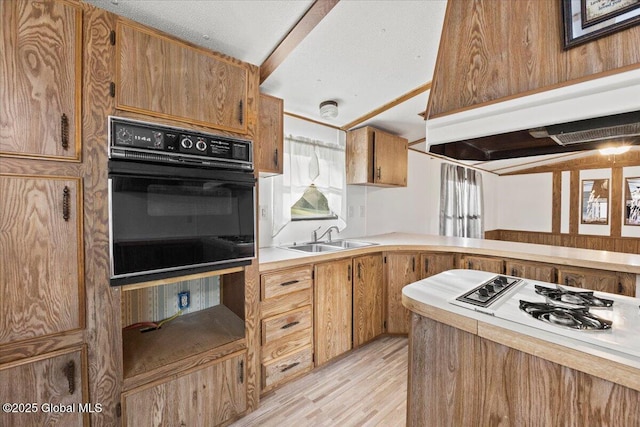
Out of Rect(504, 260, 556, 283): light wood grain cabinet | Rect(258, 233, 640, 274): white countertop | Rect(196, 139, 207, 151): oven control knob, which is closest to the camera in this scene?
Rect(196, 139, 207, 151): oven control knob

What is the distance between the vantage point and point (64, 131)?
41.3 inches

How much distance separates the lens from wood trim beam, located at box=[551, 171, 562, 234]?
555 cm

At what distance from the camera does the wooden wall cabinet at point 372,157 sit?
2.84 meters

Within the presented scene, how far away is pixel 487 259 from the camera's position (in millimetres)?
2258

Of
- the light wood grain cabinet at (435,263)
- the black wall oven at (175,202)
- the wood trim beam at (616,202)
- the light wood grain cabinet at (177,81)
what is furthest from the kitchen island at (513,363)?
the wood trim beam at (616,202)

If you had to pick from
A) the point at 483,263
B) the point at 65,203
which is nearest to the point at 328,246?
the point at 483,263

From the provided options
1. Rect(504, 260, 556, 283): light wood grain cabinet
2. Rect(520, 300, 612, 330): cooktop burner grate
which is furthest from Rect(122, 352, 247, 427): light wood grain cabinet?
Rect(504, 260, 556, 283): light wood grain cabinet

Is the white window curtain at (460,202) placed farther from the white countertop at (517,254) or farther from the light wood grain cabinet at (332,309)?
the light wood grain cabinet at (332,309)

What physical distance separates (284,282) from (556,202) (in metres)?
6.51

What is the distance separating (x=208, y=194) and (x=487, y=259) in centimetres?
226

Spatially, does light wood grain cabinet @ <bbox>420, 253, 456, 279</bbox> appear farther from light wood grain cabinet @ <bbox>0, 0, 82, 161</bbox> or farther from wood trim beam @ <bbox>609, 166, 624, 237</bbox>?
wood trim beam @ <bbox>609, 166, 624, 237</bbox>

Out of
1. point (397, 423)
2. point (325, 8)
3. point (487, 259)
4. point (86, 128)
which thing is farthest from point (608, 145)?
point (86, 128)

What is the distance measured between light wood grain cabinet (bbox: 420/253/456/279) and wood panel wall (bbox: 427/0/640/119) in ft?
5.58

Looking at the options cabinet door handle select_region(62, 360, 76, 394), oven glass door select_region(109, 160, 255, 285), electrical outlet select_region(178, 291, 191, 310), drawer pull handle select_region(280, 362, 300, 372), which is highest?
oven glass door select_region(109, 160, 255, 285)
